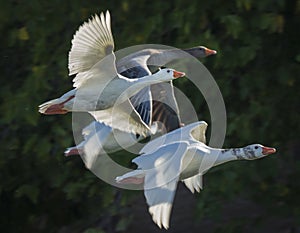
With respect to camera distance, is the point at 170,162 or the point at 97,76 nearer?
the point at 170,162

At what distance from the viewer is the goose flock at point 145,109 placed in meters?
3.79

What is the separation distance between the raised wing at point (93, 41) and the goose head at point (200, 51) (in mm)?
668

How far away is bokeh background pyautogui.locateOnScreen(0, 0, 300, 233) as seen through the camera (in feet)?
15.9

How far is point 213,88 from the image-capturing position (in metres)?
4.91

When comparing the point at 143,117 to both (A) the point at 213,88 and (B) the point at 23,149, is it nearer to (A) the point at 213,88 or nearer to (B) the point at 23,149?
(A) the point at 213,88

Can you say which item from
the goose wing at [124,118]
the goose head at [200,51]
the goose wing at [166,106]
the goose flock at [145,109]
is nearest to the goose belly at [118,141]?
the goose flock at [145,109]

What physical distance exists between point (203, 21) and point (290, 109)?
0.57 metres

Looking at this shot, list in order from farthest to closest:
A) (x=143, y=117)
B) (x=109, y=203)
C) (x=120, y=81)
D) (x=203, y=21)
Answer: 1. (x=109, y=203)
2. (x=203, y=21)
3. (x=143, y=117)
4. (x=120, y=81)

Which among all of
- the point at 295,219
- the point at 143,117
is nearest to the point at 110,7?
the point at 143,117

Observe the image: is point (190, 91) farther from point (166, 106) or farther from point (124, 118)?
point (124, 118)

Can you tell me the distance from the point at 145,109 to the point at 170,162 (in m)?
0.76

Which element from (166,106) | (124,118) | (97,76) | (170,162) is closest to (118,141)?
(166,106)

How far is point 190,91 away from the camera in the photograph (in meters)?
5.02

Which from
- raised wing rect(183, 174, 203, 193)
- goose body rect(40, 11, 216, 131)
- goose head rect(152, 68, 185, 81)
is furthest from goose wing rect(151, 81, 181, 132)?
goose head rect(152, 68, 185, 81)
